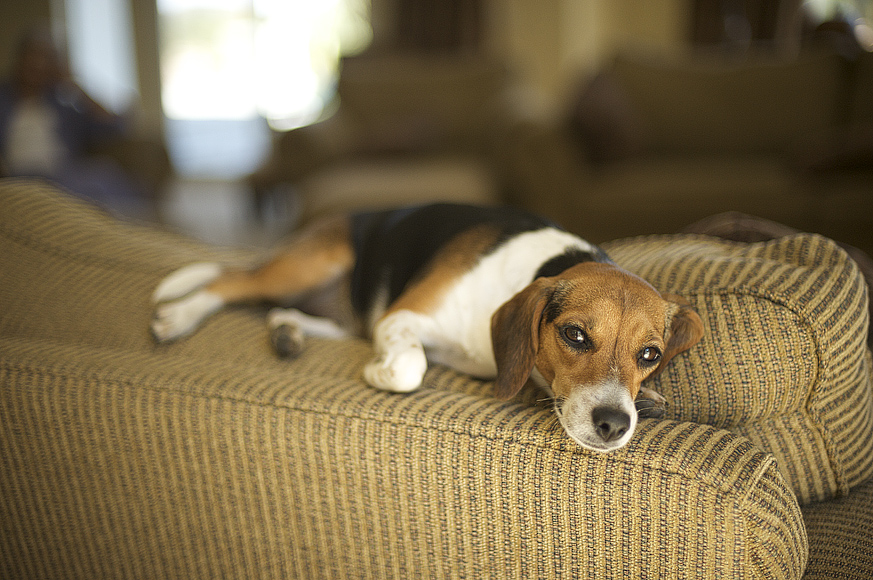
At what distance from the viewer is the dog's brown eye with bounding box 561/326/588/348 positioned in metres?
1.22

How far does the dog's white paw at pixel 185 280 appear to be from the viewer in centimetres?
157

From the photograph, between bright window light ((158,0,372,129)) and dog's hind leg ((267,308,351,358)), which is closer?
dog's hind leg ((267,308,351,358))

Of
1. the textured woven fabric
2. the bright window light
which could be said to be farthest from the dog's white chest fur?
the bright window light

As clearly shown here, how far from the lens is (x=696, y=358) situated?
3.74 feet

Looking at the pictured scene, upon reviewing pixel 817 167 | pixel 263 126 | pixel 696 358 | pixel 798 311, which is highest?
pixel 798 311

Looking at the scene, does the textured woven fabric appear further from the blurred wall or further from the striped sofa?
the blurred wall

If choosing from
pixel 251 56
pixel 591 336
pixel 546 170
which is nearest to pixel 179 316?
pixel 591 336

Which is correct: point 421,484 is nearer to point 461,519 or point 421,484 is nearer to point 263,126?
point 461,519

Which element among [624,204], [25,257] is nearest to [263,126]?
[624,204]

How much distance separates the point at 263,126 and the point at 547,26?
4388mm

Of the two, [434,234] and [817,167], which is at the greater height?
[434,234]

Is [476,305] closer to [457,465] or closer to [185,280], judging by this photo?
[457,465]

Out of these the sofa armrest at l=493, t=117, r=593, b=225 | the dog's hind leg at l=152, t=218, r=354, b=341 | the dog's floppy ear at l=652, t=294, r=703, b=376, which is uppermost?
the dog's floppy ear at l=652, t=294, r=703, b=376

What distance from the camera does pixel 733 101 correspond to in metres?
4.70
